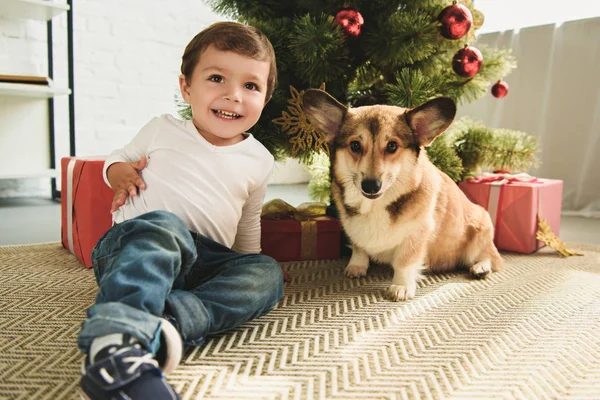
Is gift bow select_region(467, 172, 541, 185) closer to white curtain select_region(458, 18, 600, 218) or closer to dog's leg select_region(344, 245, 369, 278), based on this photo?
dog's leg select_region(344, 245, 369, 278)

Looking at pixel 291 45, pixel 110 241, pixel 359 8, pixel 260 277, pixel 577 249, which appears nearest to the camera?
pixel 110 241

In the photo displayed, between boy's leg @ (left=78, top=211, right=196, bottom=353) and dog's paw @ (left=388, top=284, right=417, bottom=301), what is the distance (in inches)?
23.6

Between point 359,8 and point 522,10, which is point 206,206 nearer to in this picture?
point 359,8

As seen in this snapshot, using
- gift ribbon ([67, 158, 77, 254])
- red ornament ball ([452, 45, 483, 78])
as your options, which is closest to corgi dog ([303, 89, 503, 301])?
red ornament ball ([452, 45, 483, 78])

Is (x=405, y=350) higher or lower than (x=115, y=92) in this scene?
lower

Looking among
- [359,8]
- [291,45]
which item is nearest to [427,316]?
[291,45]

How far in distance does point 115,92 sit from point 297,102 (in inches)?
85.3

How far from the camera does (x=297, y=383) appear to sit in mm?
781

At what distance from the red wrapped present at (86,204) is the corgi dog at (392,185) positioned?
689 mm

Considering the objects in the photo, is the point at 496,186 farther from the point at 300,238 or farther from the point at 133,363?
the point at 133,363

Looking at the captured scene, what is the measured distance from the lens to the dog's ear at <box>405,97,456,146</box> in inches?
47.7

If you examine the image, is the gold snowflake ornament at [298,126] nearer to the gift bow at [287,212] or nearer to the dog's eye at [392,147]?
the gift bow at [287,212]

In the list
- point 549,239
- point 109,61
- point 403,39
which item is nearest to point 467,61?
point 403,39

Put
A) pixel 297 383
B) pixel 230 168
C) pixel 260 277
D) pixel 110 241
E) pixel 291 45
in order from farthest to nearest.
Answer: pixel 291 45 → pixel 230 168 → pixel 260 277 → pixel 110 241 → pixel 297 383
